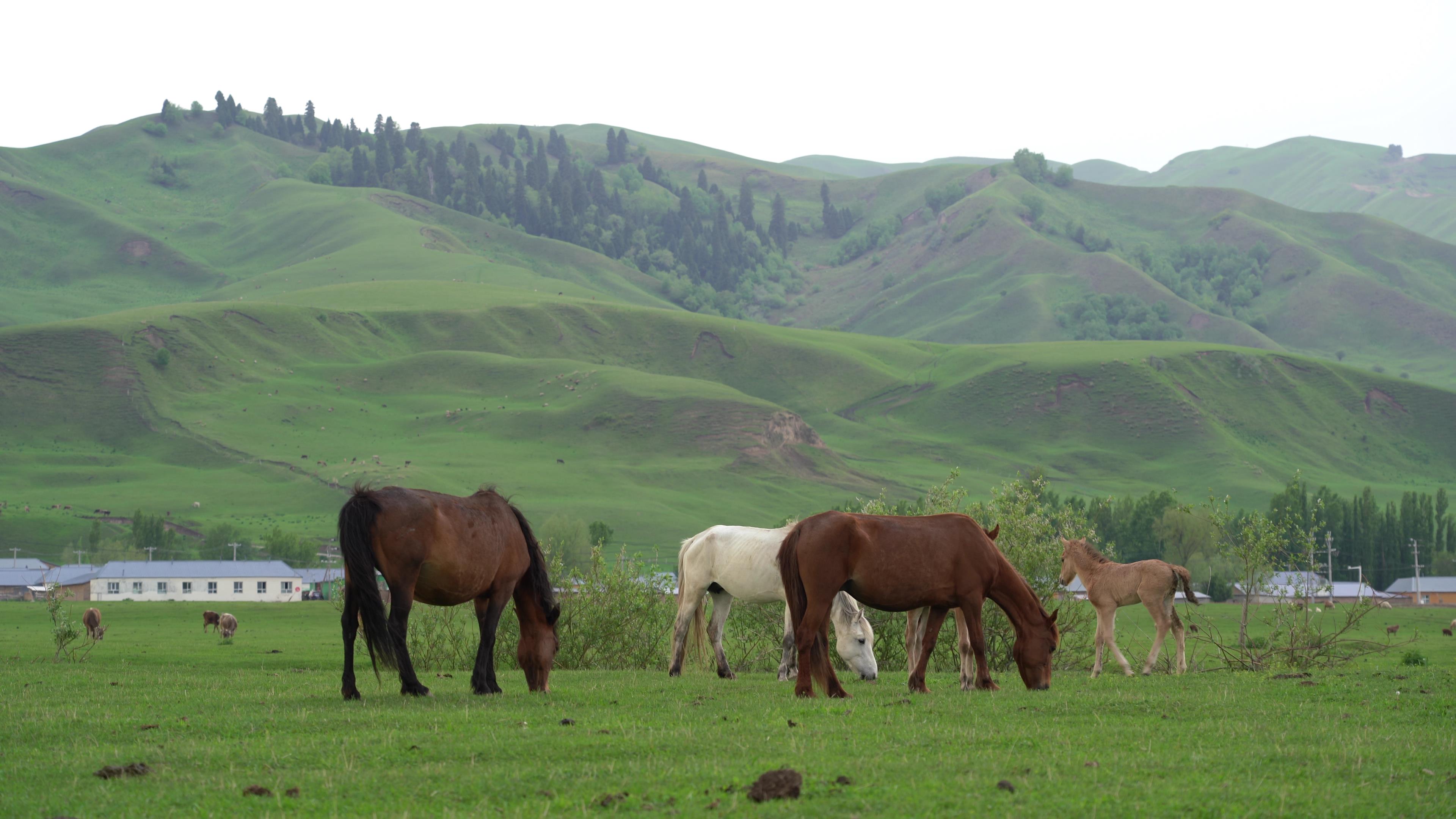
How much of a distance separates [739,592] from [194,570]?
14228 cm

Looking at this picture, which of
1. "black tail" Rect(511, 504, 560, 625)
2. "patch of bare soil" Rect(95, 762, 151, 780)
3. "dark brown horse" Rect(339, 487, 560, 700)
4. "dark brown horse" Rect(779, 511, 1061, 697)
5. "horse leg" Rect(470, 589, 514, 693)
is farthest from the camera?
"black tail" Rect(511, 504, 560, 625)

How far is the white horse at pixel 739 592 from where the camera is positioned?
22.8 metres

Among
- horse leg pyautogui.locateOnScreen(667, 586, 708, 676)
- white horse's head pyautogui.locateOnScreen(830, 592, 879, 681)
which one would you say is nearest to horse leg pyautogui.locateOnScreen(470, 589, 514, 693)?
horse leg pyautogui.locateOnScreen(667, 586, 708, 676)

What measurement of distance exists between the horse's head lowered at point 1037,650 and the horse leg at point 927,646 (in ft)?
4.40

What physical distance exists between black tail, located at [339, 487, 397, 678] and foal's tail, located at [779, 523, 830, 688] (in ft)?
18.9

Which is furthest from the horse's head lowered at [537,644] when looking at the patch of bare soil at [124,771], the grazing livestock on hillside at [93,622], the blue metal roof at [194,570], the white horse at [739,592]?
the blue metal roof at [194,570]

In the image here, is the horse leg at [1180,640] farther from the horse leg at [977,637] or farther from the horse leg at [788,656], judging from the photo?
the horse leg at [788,656]

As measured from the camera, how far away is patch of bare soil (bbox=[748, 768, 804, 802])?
1080 cm

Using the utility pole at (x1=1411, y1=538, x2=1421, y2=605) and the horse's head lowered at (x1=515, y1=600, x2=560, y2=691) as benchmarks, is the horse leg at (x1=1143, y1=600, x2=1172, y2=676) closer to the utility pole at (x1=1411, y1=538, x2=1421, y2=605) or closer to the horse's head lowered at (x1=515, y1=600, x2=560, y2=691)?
the horse's head lowered at (x1=515, y1=600, x2=560, y2=691)

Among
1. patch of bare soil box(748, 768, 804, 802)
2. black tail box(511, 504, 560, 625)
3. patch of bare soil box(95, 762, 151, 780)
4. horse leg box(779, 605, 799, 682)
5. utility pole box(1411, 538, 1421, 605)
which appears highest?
black tail box(511, 504, 560, 625)

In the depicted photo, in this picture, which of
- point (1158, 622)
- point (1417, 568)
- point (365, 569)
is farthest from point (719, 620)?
point (1417, 568)

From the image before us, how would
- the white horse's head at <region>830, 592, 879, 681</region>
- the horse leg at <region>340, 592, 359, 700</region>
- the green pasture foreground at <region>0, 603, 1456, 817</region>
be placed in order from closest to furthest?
1. the green pasture foreground at <region>0, 603, 1456, 817</region>
2. the horse leg at <region>340, 592, 359, 700</region>
3. the white horse's head at <region>830, 592, 879, 681</region>

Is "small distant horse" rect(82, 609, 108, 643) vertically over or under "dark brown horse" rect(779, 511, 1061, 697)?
under

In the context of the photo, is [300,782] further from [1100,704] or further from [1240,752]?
[1100,704]
